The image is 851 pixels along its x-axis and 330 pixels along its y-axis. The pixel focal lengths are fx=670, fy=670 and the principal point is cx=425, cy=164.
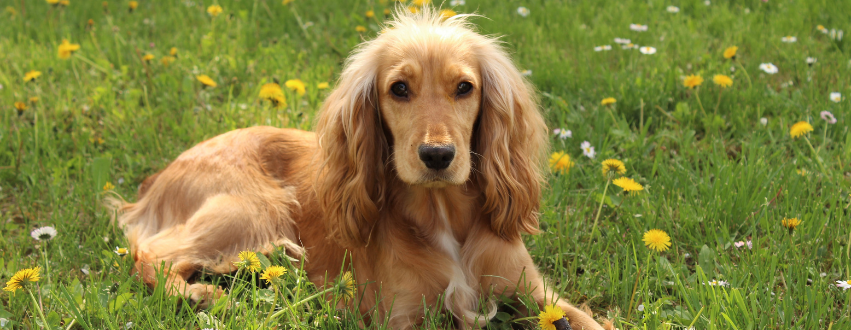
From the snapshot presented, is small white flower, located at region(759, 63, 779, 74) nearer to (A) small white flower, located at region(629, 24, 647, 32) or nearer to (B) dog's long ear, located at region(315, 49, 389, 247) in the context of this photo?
(A) small white flower, located at region(629, 24, 647, 32)

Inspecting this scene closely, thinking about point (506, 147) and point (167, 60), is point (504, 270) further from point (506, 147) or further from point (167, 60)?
point (167, 60)

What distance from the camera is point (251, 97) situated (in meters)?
4.32

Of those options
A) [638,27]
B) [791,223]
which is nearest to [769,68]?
[638,27]

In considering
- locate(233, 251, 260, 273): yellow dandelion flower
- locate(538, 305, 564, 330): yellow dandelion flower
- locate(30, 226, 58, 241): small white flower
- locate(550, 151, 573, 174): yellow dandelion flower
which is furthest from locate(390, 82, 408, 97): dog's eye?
locate(30, 226, 58, 241): small white flower

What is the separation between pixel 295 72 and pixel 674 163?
2.49 m

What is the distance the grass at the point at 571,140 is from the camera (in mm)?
2424

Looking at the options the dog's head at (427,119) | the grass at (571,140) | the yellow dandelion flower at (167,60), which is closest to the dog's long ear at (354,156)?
the dog's head at (427,119)

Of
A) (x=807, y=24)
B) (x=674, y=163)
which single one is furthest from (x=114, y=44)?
(x=807, y=24)

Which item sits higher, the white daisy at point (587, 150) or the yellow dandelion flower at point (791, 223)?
the yellow dandelion flower at point (791, 223)

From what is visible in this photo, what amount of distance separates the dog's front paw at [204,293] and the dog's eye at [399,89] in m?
1.03

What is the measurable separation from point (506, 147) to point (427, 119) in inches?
16.3

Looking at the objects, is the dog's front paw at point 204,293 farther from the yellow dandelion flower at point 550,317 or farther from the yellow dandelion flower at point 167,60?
the yellow dandelion flower at point 167,60

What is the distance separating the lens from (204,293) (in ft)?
8.61

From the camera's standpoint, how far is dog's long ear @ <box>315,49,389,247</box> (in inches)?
95.0
